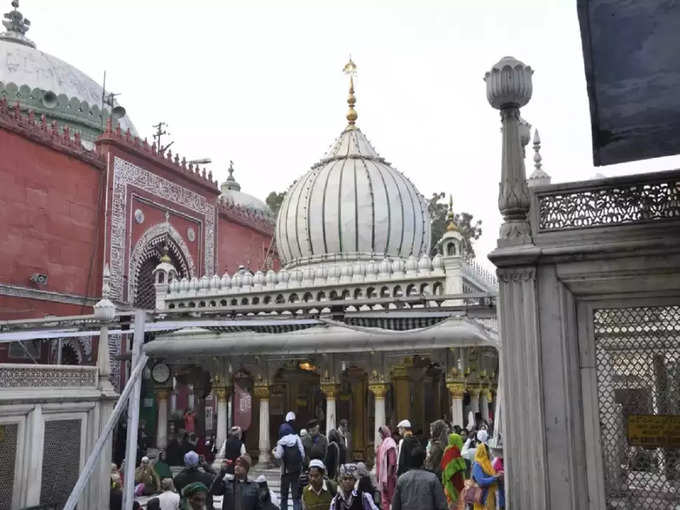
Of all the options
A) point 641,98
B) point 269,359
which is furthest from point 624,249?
point 269,359

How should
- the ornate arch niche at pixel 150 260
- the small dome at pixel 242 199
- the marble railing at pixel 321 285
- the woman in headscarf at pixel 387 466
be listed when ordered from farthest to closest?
the small dome at pixel 242 199 → the ornate arch niche at pixel 150 260 → the marble railing at pixel 321 285 → the woman in headscarf at pixel 387 466

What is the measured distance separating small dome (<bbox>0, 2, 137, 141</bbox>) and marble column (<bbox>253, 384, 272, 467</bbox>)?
36.3 ft

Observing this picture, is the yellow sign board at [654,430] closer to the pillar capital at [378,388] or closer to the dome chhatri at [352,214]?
the pillar capital at [378,388]

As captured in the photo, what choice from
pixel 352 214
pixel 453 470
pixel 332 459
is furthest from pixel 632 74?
pixel 352 214

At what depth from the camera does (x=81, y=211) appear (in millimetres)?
15648

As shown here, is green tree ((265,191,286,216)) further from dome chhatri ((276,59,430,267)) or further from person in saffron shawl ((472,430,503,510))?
person in saffron shawl ((472,430,503,510))

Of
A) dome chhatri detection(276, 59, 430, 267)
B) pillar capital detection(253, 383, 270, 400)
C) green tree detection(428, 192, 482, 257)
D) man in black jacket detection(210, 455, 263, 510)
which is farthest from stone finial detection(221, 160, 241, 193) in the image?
man in black jacket detection(210, 455, 263, 510)

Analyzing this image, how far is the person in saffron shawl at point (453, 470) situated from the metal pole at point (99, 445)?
3.33m

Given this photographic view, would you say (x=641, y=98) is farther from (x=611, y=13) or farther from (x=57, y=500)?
(x=57, y=500)

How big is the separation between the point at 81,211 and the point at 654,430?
1369 centimetres

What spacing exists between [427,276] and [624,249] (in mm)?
7712

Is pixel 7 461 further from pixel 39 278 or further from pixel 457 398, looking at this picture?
pixel 39 278

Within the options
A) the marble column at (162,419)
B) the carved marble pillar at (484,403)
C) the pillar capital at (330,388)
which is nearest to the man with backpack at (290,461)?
the pillar capital at (330,388)

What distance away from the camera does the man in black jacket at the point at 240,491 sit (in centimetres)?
547
